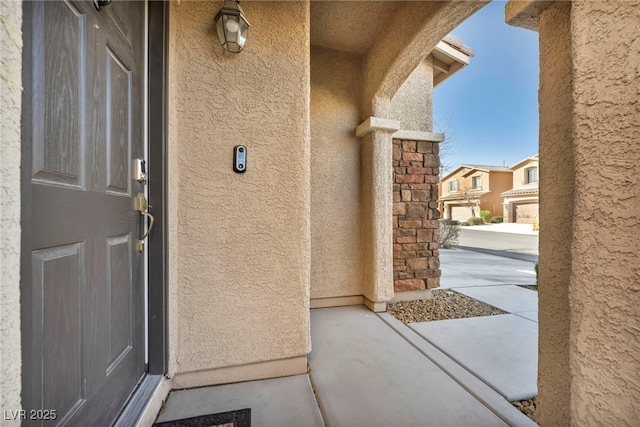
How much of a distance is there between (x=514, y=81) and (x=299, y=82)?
1220 inches

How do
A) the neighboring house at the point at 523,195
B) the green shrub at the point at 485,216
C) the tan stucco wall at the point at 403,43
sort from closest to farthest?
the tan stucco wall at the point at 403,43, the neighboring house at the point at 523,195, the green shrub at the point at 485,216

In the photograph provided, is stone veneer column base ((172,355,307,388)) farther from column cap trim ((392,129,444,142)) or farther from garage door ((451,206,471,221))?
garage door ((451,206,471,221))

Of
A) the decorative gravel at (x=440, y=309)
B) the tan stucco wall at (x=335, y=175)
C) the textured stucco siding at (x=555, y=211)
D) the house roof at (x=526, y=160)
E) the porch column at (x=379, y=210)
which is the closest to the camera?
the textured stucco siding at (x=555, y=211)

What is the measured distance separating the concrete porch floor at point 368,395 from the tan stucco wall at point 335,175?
127cm

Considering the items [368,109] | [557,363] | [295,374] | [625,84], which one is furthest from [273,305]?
[368,109]

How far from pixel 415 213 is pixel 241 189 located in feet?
10.2

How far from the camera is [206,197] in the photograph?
2.11 meters

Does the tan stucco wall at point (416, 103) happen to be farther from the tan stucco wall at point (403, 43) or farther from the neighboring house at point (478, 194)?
the neighboring house at point (478, 194)

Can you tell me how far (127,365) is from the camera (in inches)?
64.0

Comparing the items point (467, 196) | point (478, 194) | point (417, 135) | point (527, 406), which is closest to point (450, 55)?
point (417, 135)

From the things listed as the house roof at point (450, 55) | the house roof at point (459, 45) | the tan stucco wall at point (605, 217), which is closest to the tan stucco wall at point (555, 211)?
the tan stucco wall at point (605, 217)

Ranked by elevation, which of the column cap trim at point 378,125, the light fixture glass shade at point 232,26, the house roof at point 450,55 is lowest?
the column cap trim at point 378,125

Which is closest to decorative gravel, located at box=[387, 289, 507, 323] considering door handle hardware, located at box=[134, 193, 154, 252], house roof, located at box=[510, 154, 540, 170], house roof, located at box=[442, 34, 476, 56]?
door handle hardware, located at box=[134, 193, 154, 252]

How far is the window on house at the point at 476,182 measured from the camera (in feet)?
95.8
